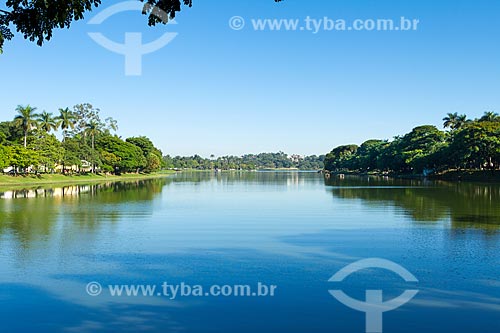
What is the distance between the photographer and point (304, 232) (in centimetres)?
2209

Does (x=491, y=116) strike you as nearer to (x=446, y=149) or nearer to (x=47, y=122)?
(x=446, y=149)

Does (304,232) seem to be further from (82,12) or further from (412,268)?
(82,12)

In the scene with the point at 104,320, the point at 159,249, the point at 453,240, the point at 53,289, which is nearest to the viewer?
the point at 104,320

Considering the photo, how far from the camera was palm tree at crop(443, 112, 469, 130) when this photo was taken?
11338 centimetres

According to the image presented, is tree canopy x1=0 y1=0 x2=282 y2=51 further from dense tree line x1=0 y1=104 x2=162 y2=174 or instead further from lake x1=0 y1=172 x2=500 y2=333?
dense tree line x1=0 y1=104 x2=162 y2=174

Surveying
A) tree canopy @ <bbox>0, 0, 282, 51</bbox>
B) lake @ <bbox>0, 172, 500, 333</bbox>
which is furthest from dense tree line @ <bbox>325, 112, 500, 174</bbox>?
tree canopy @ <bbox>0, 0, 282, 51</bbox>

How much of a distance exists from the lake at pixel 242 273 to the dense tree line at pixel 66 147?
54.5 metres

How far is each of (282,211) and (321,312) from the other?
21.8 meters

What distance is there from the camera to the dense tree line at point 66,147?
7700cm

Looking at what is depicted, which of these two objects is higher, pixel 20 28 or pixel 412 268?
pixel 20 28

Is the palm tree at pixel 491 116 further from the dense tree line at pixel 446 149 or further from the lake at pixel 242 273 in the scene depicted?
the lake at pixel 242 273

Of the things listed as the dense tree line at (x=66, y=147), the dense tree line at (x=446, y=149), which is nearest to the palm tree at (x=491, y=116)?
the dense tree line at (x=446, y=149)

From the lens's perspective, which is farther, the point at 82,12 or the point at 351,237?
the point at 351,237

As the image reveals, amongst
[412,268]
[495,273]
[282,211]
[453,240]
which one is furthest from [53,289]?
[282,211]
